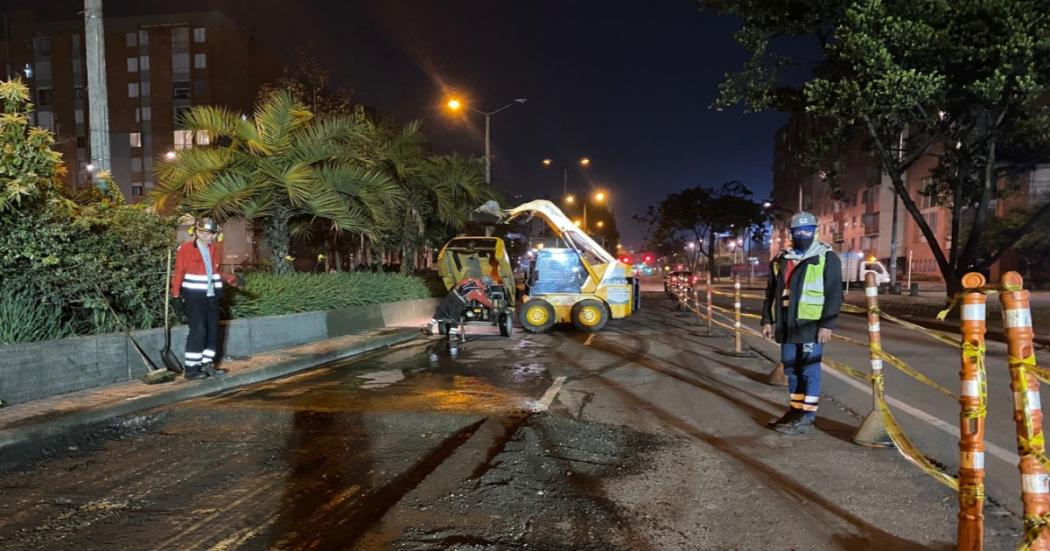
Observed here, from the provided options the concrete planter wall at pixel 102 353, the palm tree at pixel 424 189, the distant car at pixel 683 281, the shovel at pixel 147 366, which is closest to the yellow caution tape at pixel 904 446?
the shovel at pixel 147 366

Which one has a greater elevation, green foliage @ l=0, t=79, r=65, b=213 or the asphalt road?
green foliage @ l=0, t=79, r=65, b=213

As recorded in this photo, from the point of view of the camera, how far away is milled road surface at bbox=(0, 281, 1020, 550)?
3.39m

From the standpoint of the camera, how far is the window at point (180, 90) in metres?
58.1

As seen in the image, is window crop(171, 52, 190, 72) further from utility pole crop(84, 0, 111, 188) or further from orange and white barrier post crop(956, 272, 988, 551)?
orange and white barrier post crop(956, 272, 988, 551)

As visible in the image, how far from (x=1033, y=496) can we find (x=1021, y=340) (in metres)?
0.60

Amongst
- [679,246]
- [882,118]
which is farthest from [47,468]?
[679,246]

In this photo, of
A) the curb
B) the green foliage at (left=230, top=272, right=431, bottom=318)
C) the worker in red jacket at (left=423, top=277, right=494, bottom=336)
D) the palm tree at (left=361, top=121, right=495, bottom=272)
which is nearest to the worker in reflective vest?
the curb

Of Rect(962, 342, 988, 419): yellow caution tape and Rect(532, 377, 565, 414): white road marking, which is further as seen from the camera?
Rect(532, 377, 565, 414): white road marking

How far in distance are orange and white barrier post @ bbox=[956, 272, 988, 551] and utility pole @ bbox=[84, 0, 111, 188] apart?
9.65 metres

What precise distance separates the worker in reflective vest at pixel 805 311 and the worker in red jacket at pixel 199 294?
6.38 metres

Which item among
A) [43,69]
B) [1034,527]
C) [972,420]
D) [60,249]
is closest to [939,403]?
[972,420]

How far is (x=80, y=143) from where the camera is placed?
60.9 meters

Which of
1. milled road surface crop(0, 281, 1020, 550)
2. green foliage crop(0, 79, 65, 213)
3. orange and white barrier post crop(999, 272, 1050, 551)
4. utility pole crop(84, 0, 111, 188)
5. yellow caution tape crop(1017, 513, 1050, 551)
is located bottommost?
milled road surface crop(0, 281, 1020, 550)

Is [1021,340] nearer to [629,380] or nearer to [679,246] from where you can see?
[629,380]
